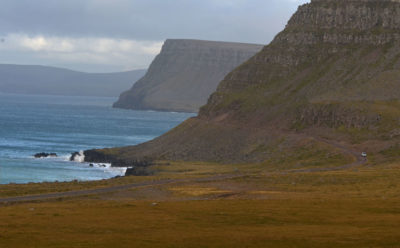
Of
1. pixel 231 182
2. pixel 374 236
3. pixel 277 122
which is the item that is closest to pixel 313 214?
pixel 374 236

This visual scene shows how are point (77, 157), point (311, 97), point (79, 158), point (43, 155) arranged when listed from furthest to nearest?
point (311, 97)
point (43, 155)
point (77, 157)
point (79, 158)

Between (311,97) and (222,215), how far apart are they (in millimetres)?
107580

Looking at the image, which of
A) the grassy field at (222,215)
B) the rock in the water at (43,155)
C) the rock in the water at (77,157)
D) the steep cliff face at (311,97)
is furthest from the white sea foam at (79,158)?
the grassy field at (222,215)

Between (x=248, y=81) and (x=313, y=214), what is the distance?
12785cm

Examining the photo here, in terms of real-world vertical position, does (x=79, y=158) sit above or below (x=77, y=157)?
below

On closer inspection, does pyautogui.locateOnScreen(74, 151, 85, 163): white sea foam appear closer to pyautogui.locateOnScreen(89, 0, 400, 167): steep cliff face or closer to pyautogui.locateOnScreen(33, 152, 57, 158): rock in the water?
pyautogui.locateOnScreen(89, 0, 400, 167): steep cliff face

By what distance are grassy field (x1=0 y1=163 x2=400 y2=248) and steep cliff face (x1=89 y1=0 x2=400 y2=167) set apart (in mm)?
45550

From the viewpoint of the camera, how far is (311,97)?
563 ft

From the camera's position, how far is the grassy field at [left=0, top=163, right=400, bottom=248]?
52.0 m

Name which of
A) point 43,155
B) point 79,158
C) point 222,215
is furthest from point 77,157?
point 222,215

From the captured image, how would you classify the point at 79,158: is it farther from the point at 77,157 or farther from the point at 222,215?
the point at 222,215

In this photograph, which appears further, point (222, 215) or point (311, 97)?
point (311, 97)

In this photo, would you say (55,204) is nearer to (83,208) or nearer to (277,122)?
(83,208)

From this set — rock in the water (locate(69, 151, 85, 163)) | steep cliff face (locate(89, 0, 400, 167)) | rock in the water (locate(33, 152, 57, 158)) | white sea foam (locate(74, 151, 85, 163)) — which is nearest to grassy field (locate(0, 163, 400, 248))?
steep cliff face (locate(89, 0, 400, 167))
